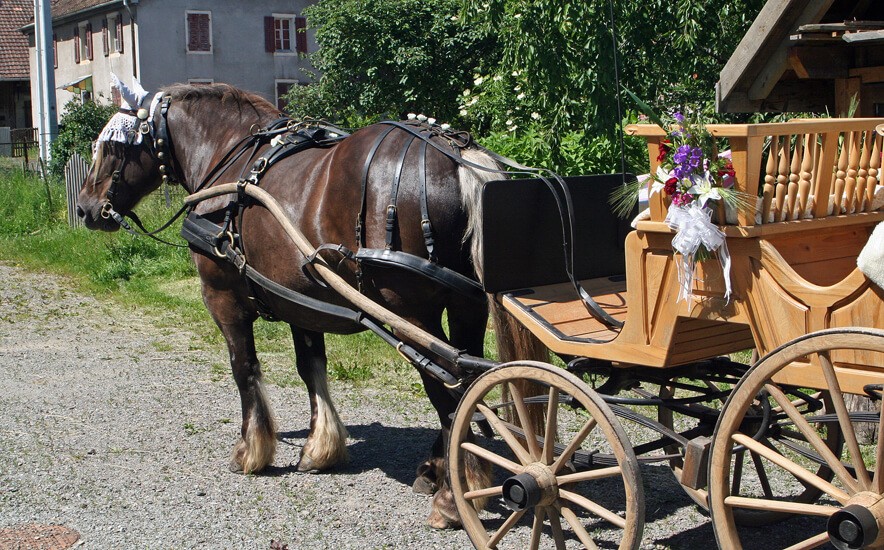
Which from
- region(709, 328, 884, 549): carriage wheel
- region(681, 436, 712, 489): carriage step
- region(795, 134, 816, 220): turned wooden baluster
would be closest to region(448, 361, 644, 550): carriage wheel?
region(681, 436, 712, 489): carriage step

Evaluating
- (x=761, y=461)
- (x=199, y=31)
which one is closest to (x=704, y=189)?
(x=761, y=461)

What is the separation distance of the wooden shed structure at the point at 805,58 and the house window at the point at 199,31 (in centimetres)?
2712

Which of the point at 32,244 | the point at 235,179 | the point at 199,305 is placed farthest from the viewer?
the point at 32,244

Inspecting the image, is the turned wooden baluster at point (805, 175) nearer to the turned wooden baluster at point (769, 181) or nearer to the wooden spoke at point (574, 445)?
the turned wooden baluster at point (769, 181)

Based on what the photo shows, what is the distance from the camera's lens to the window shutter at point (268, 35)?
31531 millimetres

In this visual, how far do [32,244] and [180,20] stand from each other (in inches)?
726

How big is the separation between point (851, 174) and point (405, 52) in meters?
17.4

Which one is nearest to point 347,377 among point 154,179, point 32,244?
point 154,179

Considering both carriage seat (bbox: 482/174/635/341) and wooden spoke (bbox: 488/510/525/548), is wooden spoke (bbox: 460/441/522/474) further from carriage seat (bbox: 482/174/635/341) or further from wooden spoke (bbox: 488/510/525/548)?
carriage seat (bbox: 482/174/635/341)

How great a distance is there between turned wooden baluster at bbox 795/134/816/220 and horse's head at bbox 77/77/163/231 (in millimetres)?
3830

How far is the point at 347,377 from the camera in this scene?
7.20m

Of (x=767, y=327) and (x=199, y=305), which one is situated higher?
(x=767, y=327)

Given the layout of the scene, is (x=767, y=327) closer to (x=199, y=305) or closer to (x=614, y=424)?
(x=614, y=424)

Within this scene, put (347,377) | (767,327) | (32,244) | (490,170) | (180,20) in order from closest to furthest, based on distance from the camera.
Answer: (767,327) < (490,170) < (347,377) < (32,244) < (180,20)
